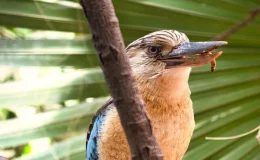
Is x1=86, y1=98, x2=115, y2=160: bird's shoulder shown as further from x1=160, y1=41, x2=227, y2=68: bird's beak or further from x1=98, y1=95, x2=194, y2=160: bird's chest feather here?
x1=160, y1=41, x2=227, y2=68: bird's beak

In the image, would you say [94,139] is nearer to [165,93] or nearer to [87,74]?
[165,93]

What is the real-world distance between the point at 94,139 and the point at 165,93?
0.19 meters

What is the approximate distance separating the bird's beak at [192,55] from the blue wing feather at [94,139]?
7.5 inches

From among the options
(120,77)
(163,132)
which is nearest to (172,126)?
(163,132)

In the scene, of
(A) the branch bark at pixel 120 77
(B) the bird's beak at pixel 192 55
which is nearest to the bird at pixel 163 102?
(B) the bird's beak at pixel 192 55

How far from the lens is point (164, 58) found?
108 cm

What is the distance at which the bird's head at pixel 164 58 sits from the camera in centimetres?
102

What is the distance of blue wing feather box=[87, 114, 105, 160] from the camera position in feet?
3.77

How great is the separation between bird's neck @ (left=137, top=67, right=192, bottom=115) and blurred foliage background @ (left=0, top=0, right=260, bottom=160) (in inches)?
16.6

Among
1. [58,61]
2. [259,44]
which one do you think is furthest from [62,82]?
[259,44]

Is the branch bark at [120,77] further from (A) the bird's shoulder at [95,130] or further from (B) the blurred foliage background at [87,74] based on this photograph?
(B) the blurred foliage background at [87,74]

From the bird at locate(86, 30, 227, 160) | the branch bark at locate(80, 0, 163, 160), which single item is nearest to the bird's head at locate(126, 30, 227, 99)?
the bird at locate(86, 30, 227, 160)

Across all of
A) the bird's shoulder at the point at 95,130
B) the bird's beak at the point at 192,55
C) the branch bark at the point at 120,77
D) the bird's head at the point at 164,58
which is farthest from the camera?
the bird's shoulder at the point at 95,130

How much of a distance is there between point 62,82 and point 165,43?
0.46 meters
